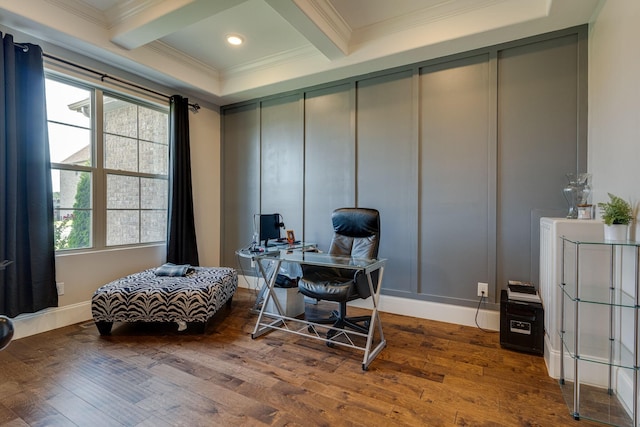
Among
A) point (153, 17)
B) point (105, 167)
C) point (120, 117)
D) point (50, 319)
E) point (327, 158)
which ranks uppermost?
point (153, 17)

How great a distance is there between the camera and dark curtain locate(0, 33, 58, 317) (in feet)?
7.87

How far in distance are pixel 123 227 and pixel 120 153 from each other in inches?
32.1

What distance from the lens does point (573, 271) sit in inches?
74.6

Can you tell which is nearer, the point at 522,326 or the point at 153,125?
the point at 522,326

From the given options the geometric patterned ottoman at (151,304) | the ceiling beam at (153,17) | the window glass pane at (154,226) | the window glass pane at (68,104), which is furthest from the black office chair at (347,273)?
the window glass pane at (68,104)

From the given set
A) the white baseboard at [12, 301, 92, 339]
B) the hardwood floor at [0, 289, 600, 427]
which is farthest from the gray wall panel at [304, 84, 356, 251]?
the white baseboard at [12, 301, 92, 339]

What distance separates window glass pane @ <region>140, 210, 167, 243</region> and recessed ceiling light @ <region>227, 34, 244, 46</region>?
6.98 feet

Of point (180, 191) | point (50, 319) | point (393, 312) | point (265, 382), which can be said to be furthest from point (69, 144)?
point (393, 312)

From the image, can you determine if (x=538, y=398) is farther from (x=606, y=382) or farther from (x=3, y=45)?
(x=3, y=45)

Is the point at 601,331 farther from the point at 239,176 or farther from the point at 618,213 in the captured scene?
the point at 239,176

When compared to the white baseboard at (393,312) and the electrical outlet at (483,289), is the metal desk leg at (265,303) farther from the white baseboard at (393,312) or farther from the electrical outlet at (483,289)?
the electrical outlet at (483,289)

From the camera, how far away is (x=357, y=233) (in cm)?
280

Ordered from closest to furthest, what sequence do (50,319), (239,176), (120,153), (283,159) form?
(50,319) → (120,153) → (283,159) → (239,176)

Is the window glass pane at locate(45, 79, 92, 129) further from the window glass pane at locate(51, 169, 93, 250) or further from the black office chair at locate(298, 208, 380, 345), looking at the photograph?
the black office chair at locate(298, 208, 380, 345)
